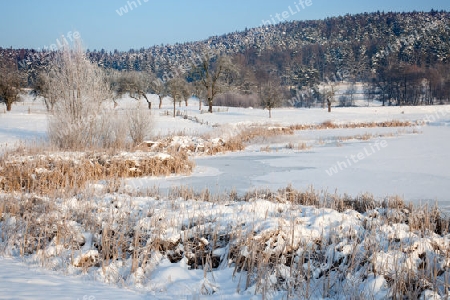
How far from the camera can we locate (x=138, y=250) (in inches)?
194

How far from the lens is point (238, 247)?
504 cm

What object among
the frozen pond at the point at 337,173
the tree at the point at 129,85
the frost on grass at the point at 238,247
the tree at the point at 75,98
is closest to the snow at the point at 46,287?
the frost on grass at the point at 238,247

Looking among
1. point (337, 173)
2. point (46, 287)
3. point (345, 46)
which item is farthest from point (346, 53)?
point (46, 287)

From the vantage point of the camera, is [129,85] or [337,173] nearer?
[337,173]

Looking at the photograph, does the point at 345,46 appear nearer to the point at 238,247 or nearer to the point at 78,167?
the point at 78,167

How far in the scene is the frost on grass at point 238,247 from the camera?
4.32 m

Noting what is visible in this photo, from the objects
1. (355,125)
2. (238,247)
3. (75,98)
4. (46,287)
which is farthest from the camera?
(355,125)

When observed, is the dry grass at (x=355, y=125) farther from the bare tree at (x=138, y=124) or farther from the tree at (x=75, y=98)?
the tree at (x=75, y=98)

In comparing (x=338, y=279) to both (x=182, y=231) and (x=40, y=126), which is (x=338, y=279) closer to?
(x=182, y=231)

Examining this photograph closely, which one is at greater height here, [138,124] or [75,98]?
[75,98]

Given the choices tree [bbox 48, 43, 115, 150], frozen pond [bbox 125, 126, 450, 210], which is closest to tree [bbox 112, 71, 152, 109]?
tree [bbox 48, 43, 115, 150]

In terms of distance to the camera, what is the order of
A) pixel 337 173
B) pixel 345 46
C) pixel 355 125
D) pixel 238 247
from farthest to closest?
pixel 345 46
pixel 355 125
pixel 337 173
pixel 238 247

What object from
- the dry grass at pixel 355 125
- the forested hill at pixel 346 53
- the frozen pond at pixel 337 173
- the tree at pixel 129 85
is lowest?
the frozen pond at pixel 337 173

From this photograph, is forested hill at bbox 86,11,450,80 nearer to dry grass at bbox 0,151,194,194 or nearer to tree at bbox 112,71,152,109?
tree at bbox 112,71,152,109
